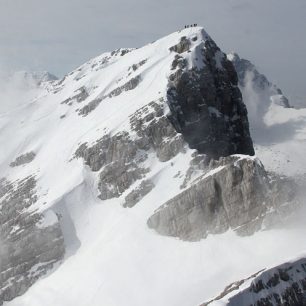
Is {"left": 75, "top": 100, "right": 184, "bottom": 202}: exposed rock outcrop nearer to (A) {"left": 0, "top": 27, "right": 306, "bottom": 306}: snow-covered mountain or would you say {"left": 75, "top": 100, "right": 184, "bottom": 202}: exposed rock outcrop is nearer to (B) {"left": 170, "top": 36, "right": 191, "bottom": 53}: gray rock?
(A) {"left": 0, "top": 27, "right": 306, "bottom": 306}: snow-covered mountain

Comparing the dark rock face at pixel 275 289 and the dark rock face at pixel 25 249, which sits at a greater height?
the dark rock face at pixel 275 289

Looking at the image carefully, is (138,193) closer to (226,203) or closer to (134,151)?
(134,151)

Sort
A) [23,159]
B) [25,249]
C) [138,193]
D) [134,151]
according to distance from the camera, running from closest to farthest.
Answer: [138,193], [25,249], [134,151], [23,159]

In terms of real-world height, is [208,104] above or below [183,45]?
below

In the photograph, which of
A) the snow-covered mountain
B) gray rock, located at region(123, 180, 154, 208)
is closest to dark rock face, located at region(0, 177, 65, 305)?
the snow-covered mountain

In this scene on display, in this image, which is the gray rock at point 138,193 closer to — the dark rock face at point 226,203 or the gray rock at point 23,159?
the dark rock face at point 226,203

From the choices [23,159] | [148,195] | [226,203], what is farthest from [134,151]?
[23,159]

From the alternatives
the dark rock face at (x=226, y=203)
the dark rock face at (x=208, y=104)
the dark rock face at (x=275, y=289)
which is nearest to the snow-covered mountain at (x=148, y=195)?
the dark rock face at (x=226, y=203)
